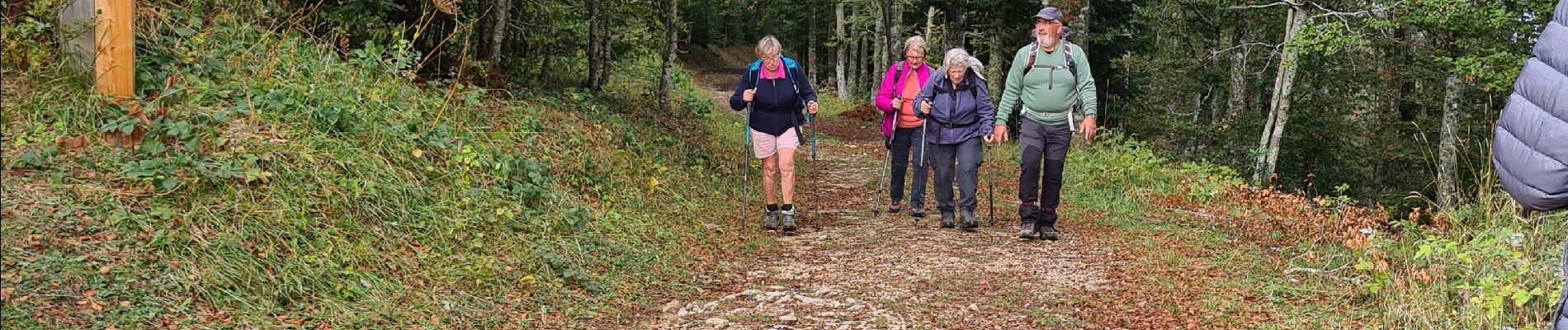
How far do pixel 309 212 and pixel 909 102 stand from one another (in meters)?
5.08

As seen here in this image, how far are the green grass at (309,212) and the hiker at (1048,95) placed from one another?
2.10 m

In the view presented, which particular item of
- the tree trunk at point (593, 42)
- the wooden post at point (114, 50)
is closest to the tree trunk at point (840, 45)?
the tree trunk at point (593, 42)

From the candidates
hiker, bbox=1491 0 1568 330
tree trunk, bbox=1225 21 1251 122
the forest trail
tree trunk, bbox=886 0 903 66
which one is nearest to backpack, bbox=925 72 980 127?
the forest trail

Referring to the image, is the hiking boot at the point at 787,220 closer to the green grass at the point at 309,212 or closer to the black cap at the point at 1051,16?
the green grass at the point at 309,212

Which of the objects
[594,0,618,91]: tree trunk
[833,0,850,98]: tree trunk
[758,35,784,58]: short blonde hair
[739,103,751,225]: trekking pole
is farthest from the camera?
[833,0,850,98]: tree trunk

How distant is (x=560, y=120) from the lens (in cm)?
988

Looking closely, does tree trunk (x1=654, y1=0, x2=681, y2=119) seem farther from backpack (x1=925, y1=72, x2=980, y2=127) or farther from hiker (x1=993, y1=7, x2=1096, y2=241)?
hiker (x1=993, y1=7, x2=1096, y2=241)

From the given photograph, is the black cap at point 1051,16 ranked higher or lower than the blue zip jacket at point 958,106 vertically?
higher

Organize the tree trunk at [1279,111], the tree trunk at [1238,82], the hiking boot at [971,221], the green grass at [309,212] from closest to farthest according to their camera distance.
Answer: the green grass at [309,212] → the hiking boot at [971,221] → the tree trunk at [1279,111] → the tree trunk at [1238,82]

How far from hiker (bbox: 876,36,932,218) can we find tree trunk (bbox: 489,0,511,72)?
11.9 feet

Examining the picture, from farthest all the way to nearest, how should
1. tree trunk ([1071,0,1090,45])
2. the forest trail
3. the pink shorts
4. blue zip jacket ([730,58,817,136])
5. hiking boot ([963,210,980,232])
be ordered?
tree trunk ([1071,0,1090,45])
hiking boot ([963,210,980,232])
the pink shorts
blue zip jacket ([730,58,817,136])
the forest trail

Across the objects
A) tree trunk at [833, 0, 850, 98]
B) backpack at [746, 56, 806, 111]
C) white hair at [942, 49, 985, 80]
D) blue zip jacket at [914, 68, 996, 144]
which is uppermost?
white hair at [942, 49, 985, 80]

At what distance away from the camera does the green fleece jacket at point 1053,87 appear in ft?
25.5

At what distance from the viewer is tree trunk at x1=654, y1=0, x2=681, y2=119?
13047mm
